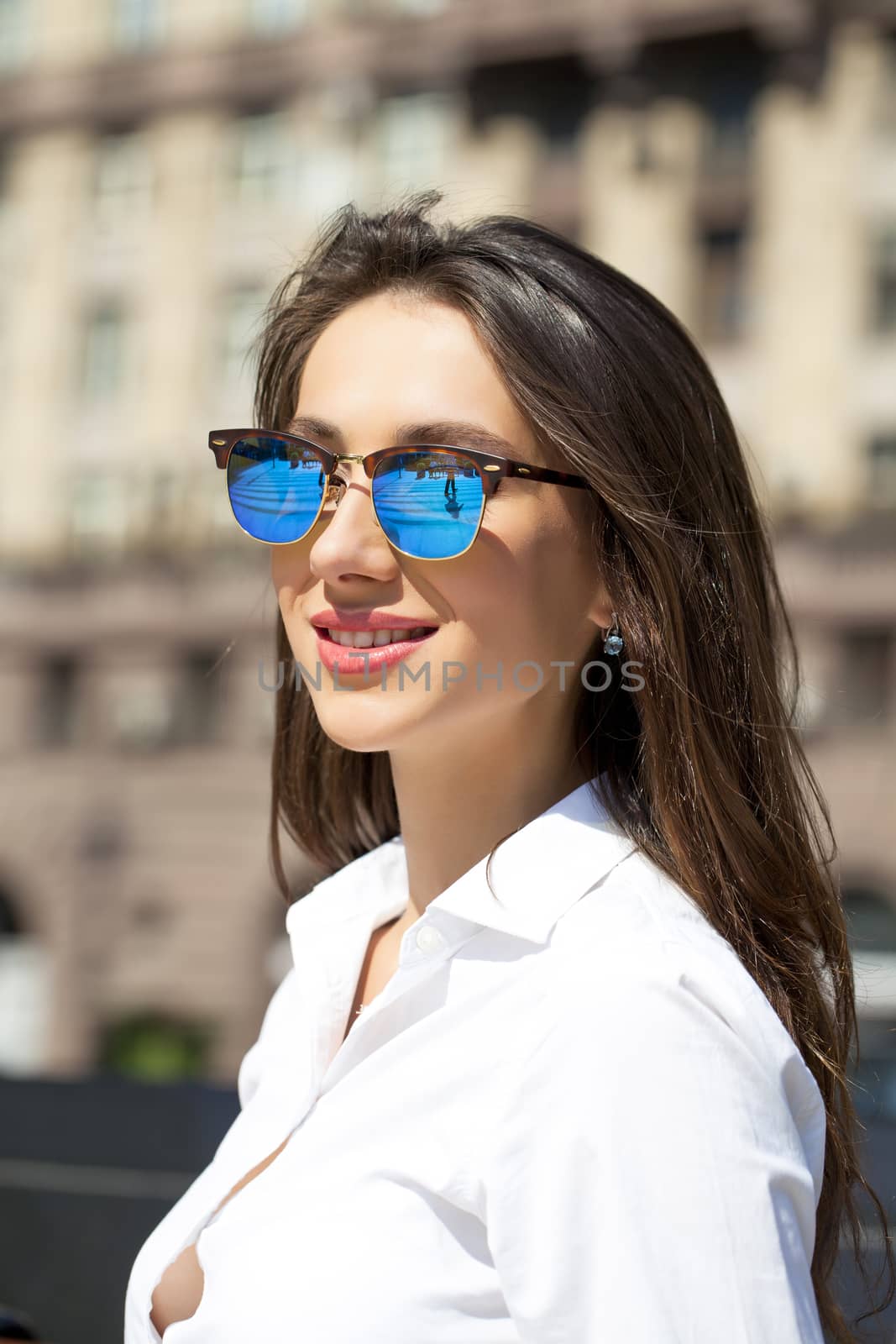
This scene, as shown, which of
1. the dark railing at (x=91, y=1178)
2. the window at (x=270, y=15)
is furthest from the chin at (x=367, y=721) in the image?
the window at (x=270, y=15)

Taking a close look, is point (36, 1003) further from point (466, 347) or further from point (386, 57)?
point (466, 347)

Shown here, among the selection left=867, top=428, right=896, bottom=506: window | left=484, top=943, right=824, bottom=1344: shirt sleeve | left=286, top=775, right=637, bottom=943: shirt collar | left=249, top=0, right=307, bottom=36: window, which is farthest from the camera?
left=249, top=0, right=307, bottom=36: window

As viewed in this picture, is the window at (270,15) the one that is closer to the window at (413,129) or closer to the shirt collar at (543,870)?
the window at (413,129)

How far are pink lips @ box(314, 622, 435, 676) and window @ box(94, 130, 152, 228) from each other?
7.95 meters

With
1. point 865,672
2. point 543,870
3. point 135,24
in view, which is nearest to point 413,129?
point 135,24

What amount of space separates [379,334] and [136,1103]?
271 cm

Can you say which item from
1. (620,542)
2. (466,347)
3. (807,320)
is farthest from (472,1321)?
(807,320)

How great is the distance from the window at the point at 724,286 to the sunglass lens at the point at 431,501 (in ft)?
19.8

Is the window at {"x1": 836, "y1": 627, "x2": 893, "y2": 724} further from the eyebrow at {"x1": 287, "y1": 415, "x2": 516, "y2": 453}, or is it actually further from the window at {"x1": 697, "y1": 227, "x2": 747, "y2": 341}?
the eyebrow at {"x1": 287, "y1": 415, "x2": 516, "y2": 453}

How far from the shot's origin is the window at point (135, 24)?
7.67m

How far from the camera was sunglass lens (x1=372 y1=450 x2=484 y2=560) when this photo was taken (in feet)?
3.55

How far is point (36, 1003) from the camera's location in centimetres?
771

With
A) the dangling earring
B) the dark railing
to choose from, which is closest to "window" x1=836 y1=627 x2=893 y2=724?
the dark railing

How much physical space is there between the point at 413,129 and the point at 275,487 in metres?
6.28
